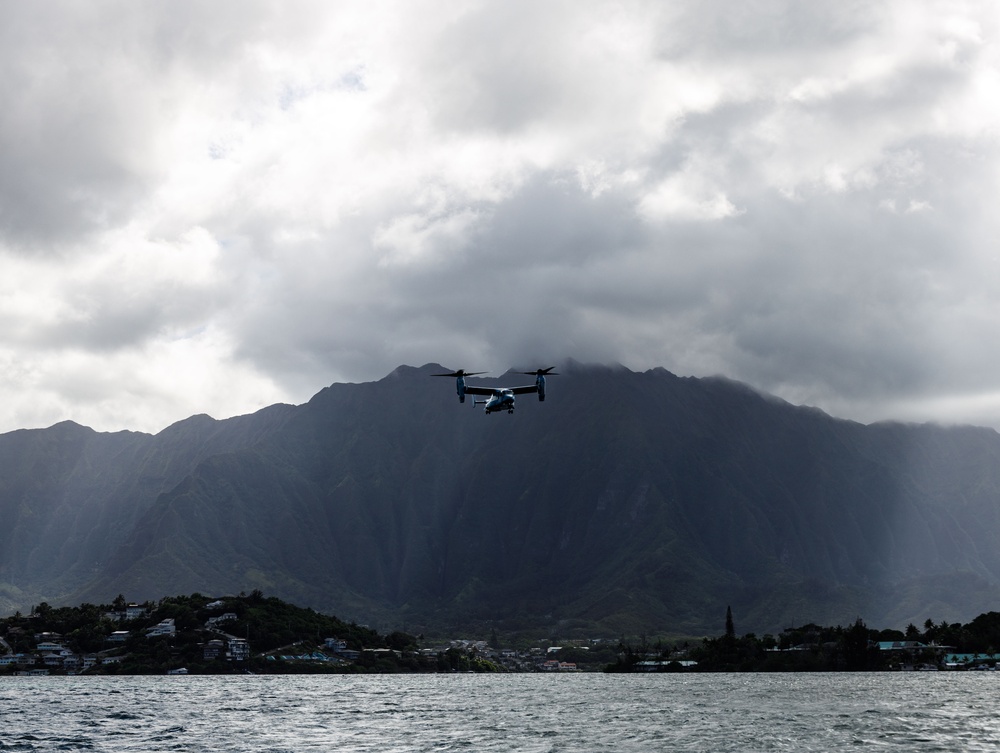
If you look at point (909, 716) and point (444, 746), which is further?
point (909, 716)

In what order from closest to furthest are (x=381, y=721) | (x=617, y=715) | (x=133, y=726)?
(x=133, y=726) < (x=381, y=721) < (x=617, y=715)

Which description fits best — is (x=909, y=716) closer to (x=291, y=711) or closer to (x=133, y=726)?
(x=291, y=711)

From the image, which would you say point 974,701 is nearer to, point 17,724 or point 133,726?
point 133,726

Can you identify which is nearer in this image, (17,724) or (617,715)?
(17,724)

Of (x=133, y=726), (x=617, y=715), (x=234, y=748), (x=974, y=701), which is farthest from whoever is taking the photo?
(x=974, y=701)

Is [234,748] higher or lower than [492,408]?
lower

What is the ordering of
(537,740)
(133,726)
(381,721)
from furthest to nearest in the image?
(381,721)
(133,726)
(537,740)

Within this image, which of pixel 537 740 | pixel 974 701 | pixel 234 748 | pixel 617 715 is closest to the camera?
pixel 234 748

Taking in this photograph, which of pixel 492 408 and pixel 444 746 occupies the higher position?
pixel 492 408

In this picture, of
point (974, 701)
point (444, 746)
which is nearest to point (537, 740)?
point (444, 746)

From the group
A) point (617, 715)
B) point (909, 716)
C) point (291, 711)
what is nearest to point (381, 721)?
point (291, 711)
